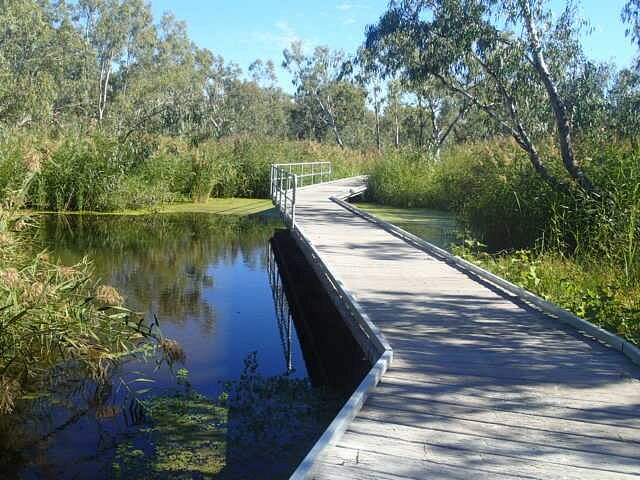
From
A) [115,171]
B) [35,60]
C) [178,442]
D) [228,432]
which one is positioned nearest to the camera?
[178,442]

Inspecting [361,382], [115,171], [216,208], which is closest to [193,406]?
[361,382]

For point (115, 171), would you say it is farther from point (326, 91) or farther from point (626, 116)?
point (326, 91)

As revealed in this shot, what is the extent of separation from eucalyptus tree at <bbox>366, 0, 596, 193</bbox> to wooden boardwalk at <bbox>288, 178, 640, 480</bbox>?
183 inches

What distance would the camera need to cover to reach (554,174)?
10547mm

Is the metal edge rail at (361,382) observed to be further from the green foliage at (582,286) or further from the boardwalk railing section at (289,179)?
the boardwalk railing section at (289,179)

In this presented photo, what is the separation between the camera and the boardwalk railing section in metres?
12.7

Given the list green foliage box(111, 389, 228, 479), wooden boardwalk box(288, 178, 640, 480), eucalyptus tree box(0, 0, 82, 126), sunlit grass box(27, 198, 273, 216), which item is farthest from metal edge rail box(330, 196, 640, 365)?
eucalyptus tree box(0, 0, 82, 126)

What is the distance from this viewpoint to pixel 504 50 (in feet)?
36.2

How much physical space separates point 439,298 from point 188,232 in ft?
29.0

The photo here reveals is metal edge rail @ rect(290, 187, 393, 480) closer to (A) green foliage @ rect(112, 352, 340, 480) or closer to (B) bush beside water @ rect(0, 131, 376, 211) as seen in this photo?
(A) green foliage @ rect(112, 352, 340, 480)

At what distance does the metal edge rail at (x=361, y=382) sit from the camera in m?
2.98

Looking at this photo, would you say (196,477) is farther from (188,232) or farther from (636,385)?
(188,232)

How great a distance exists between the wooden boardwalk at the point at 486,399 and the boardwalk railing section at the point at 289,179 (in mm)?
5839

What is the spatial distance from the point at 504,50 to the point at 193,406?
8.27 metres
